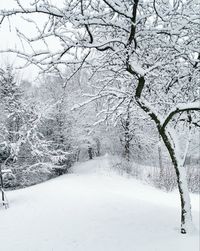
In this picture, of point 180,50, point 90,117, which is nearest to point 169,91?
point 180,50

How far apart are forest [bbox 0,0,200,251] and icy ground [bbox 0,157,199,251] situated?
749 millimetres

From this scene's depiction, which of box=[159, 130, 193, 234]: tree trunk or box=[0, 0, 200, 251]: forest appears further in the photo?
box=[159, 130, 193, 234]: tree trunk

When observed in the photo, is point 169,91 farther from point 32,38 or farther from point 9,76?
point 9,76

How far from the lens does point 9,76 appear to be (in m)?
22.8

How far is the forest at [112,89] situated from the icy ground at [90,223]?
0.75 m

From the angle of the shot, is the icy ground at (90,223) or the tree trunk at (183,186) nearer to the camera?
the icy ground at (90,223)

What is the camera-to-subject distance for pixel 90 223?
9.05 meters

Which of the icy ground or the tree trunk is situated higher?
the tree trunk

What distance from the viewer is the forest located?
6.22 metres

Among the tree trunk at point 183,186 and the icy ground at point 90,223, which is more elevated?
the tree trunk at point 183,186

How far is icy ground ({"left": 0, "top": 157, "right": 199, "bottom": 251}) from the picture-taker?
23.6 feet

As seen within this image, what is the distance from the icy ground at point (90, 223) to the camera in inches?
283

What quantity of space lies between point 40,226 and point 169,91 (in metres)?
5.05

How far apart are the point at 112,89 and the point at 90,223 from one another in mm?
3727
